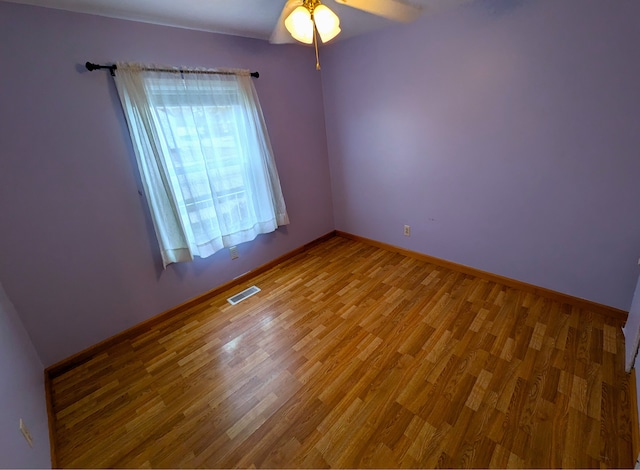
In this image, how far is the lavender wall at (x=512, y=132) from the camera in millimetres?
1677

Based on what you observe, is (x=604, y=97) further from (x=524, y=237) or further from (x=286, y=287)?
(x=286, y=287)

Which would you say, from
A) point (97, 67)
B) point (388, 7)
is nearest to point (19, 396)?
point (97, 67)

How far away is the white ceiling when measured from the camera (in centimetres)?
162

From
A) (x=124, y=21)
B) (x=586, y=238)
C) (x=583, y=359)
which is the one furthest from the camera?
(x=586, y=238)

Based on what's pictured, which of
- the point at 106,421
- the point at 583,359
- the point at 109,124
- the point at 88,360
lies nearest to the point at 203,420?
the point at 106,421

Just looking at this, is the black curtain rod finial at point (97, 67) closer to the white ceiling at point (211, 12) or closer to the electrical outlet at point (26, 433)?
the white ceiling at point (211, 12)

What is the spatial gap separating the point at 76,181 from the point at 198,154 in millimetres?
780

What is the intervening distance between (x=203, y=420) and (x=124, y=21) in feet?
8.10

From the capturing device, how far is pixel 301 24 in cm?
134

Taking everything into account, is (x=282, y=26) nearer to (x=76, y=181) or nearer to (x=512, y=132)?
(x=76, y=181)

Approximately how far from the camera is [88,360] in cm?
197

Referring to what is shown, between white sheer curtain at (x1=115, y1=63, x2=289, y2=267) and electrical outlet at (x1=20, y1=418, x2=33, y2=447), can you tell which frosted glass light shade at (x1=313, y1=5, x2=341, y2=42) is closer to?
white sheer curtain at (x1=115, y1=63, x2=289, y2=267)

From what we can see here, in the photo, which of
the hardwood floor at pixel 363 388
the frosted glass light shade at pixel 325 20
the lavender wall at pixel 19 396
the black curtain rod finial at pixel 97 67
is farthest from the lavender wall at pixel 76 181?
the frosted glass light shade at pixel 325 20

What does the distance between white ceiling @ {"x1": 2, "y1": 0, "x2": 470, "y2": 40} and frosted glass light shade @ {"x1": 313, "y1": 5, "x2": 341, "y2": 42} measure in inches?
20.8
